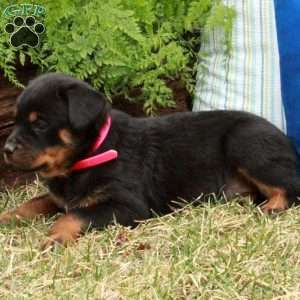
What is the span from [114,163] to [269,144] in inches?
37.9

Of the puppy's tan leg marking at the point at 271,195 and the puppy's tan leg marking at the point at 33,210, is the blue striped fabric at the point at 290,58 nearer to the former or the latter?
the puppy's tan leg marking at the point at 271,195

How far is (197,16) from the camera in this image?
17.6 feet

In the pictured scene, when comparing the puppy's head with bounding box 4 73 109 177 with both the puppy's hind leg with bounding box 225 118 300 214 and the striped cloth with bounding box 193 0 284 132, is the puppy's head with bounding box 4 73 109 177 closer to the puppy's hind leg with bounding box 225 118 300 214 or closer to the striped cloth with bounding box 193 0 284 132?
the puppy's hind leg with bounding box 225 118 300 214

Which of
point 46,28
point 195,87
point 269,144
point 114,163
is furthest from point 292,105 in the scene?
point 46,28

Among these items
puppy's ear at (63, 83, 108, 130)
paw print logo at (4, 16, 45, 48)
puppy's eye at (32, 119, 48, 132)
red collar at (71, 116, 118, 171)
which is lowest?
red collar at (71, 116, 118, 171)

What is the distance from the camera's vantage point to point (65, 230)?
13.5 ft

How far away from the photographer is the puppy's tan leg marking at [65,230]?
13.3 ft

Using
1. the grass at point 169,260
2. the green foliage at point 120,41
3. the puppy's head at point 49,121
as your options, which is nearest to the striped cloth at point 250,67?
the green foliage at point 120,41

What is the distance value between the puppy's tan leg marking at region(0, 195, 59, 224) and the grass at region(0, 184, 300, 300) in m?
0.10

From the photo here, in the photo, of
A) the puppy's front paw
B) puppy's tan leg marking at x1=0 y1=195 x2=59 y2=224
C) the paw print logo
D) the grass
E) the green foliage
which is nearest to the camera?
the grass

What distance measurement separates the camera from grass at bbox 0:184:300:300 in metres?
3.43

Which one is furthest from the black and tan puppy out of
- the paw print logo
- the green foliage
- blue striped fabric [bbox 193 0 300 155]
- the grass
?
the paw print logo
